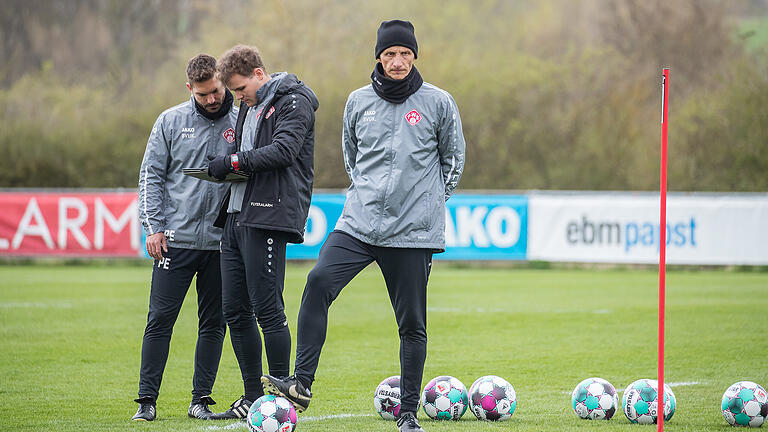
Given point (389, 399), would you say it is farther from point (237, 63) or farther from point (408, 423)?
point (237, 63)

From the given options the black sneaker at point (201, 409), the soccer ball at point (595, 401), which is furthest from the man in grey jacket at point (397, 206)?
the soccer ball at point (595, 401)

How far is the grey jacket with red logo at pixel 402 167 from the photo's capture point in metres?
5.86

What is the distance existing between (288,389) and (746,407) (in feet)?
9.11

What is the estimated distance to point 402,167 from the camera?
5.87 metres

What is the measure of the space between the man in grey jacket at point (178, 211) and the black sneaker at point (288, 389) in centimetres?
111

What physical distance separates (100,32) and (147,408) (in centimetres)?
4279

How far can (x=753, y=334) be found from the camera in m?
11.2

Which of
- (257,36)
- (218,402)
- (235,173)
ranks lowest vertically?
(218,402)

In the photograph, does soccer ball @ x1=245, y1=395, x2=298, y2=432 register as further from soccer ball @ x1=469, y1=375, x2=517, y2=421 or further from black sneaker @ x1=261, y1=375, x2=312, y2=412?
soccer ball @ x1=469, y1=375, x2=517, y2=421

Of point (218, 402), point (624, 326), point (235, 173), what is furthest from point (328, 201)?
point (235, 173)

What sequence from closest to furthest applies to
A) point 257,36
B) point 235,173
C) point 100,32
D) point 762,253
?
point 235,173, point 762,253, point 257,36, point 100,32

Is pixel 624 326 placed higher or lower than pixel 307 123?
lower

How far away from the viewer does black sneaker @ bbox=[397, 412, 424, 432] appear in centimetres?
584

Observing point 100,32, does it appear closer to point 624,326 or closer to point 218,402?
point 624,326
